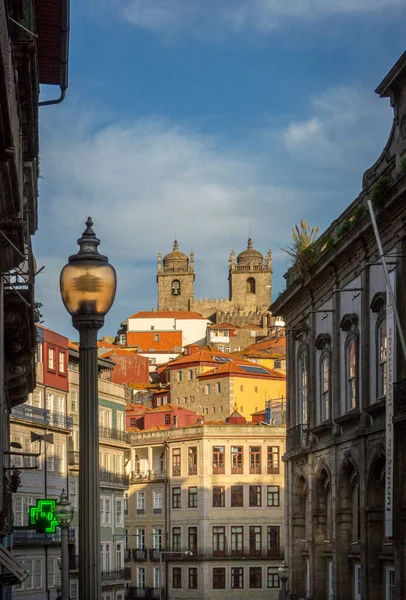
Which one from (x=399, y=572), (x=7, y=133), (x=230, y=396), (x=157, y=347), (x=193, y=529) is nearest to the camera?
(x=7, y=133)

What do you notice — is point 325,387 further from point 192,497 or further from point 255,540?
point 192,497

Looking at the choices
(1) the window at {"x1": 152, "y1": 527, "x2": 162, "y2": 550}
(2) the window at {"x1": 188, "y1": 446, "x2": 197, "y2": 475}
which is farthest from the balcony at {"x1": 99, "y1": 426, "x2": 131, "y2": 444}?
(1) the window at {"x1": 152, "y1": 527, "x2": 162, "y2": 550}

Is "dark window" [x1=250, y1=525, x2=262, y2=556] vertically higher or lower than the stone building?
lower

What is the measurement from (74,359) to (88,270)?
63599 millimetres

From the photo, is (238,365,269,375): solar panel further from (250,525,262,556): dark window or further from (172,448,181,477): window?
(250,525,262,556): dark window

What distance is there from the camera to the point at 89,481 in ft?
36.9

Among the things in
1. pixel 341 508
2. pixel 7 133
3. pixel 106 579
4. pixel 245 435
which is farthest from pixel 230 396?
pixel 7 133

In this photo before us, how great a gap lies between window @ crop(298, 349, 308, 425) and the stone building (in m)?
0.09

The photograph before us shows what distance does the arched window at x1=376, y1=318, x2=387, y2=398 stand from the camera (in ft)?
119

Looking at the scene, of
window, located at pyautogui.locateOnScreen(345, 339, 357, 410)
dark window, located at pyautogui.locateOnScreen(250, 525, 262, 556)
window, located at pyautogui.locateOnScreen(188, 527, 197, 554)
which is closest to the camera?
window, located at pyautogui.locateOnScreen(345, 339, 357, 410)

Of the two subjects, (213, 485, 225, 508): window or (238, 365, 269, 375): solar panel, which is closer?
(213, 485, 225, 508): window

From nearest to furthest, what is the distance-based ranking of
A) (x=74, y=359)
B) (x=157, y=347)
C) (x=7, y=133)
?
1. (x=7, y=133)
2. (x=74, y=359)
3. (x=157, y=347)

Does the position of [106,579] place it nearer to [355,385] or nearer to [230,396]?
[355,385]

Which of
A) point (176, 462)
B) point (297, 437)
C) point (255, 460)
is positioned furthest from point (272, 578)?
point (297, 437)
